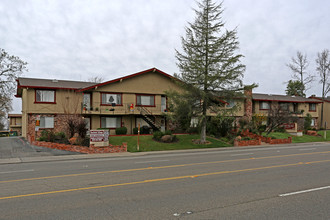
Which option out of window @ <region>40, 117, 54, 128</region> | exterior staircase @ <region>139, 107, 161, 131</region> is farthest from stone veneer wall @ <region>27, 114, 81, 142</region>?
exterior staircase @ <region>139, 107, 161, 131</region>

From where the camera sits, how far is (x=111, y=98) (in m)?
30.4

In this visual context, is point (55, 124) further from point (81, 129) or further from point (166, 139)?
point (166, 139)

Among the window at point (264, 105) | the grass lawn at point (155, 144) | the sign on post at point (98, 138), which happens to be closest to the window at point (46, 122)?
Result: the grass lawn at point (155, 144)

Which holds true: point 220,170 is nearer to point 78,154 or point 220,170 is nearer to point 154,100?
point 78,154

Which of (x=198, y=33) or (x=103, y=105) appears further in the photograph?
(x=103, y=105)

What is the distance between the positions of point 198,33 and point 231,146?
37.8 feet

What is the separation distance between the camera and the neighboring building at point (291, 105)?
4369 cm

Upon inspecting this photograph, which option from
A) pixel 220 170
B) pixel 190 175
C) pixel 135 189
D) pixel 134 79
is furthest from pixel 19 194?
pixel 134 79

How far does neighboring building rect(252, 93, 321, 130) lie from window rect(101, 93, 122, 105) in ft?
73.7

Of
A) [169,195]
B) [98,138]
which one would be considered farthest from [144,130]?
[169,195]

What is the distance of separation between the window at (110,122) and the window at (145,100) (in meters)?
3.03

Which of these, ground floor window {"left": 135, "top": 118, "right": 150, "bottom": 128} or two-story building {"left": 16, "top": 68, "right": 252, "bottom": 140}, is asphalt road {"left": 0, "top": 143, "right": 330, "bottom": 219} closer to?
two-story building {"left": 16, "top": 68, "right": 252, "bottom": 140}

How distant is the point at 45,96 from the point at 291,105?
131 ft

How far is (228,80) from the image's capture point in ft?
84.9
